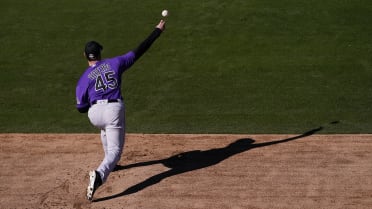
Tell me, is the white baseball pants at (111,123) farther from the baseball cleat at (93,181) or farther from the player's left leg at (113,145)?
the baseball cleat at (93,181)

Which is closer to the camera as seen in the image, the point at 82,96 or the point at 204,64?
the point at 82,96

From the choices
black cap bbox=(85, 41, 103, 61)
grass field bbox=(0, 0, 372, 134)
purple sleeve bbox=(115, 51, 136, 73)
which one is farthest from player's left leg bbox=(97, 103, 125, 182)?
grass field bbox=(0, 0, 372, 134)

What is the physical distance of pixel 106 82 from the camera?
24.1 ft

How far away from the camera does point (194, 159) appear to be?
8547mm

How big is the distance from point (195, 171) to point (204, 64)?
4.64 metres

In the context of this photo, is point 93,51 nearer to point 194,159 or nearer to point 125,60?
point 125,60

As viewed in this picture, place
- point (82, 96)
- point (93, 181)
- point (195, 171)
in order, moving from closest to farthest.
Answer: point (93, 181) < point (82, 96) < point (195, 171)

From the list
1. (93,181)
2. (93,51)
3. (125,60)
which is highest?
(93,51)

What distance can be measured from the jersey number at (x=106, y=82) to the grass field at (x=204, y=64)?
2475 millimetres

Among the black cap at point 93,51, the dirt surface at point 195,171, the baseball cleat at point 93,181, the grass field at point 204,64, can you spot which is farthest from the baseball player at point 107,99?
the grass field at point 204,64

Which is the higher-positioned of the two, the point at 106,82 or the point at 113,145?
the point at 106,82

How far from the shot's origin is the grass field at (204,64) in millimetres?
10195

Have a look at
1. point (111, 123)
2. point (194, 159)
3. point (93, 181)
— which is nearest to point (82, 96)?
point (111, 123)

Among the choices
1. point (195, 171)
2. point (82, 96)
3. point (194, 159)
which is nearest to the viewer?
point (82, 96)
